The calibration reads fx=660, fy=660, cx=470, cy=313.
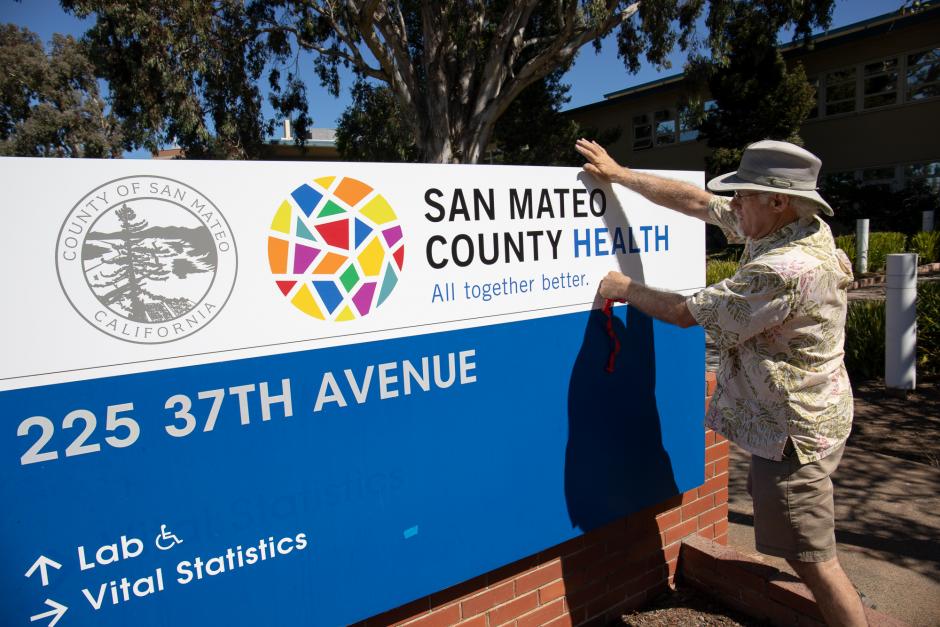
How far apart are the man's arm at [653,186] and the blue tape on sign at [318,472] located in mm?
487

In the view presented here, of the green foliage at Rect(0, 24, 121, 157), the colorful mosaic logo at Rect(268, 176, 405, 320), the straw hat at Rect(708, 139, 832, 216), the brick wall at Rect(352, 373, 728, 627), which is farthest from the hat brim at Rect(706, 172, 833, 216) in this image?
the green foliage at Rect(0, 24, 121, 157)

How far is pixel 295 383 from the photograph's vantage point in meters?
1.89

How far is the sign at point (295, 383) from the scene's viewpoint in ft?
5.20

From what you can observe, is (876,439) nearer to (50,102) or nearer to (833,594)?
(833,594)

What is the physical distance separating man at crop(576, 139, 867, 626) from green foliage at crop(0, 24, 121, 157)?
1453 inches

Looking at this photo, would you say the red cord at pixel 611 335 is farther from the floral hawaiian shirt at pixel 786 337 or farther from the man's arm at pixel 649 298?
the floral hawaiian shirt at pixel 786 337

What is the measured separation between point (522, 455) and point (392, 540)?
1.85 ft

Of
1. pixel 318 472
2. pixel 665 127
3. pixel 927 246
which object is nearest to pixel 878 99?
pixel 665 127

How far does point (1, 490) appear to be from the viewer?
5.02 feet

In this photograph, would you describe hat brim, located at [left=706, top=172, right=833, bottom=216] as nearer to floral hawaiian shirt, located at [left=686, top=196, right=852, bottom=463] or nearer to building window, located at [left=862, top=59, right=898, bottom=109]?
floral hawaiian shirt, located at [left=686, top=196, right=852, bottom=463]

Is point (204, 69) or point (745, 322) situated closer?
point (745, 322)

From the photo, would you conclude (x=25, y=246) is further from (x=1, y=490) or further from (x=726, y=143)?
(x=726, y=143)

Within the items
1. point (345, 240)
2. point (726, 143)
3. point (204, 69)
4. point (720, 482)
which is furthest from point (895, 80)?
point (345, 240)

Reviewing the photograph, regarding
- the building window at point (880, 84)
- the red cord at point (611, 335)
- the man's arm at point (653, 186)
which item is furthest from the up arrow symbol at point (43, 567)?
the building window at point (880, 84)
